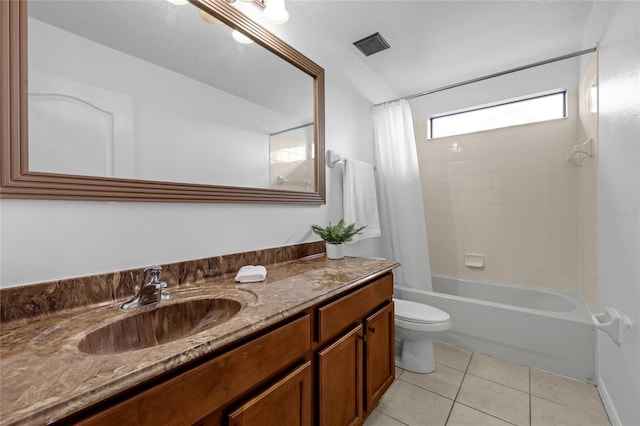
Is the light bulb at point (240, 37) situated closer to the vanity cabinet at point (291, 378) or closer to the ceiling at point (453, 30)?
the ceiling at point (453, 30)

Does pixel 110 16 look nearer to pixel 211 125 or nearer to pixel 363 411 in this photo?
pixel 211 125

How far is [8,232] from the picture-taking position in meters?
0.79

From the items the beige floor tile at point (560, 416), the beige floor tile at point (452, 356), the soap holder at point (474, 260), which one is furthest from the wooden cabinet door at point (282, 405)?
the soap holder at point (474, 260)

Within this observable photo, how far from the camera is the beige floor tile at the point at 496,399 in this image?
1.48 metres

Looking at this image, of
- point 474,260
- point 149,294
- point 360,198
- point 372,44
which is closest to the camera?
point 149,294

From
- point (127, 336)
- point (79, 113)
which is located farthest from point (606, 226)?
point (79, 113)

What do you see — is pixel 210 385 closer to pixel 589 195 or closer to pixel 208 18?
pixel 208 18

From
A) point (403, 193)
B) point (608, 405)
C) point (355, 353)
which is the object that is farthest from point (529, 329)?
point (355, 353)

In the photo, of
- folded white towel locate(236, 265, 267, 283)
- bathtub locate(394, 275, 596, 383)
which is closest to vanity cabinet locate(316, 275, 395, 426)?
folded white towel locate(236, 265, 267, 283)

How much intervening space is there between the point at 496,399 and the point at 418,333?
1.73 ft

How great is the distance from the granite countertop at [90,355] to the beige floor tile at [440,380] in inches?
45.9

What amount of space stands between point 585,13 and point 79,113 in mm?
2888

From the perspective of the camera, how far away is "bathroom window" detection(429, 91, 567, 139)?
249cm

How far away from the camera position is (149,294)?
36.3 inches
